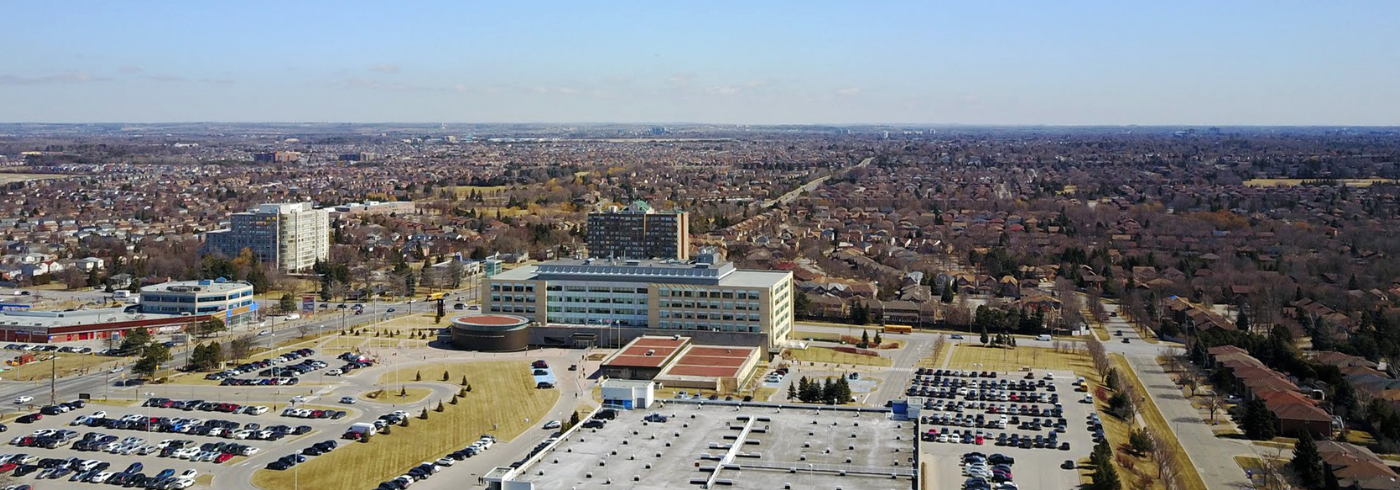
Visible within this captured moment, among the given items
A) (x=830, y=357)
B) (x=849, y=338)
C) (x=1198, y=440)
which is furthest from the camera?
(x=849, y=338)

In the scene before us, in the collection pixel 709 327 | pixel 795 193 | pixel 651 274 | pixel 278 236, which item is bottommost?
pixel 709 327

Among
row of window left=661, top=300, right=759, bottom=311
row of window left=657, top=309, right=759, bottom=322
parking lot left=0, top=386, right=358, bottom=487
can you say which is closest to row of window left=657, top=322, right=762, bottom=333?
row of window left=657, top=309, right=759, bottom=322

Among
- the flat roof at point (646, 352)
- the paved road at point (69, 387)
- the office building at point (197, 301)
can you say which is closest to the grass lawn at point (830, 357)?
the flat roof at point (646, 352)

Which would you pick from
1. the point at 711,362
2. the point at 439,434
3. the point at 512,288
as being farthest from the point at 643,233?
the point at 439,434

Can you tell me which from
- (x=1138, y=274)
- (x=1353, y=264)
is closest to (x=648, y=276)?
(x=1138, y=274)

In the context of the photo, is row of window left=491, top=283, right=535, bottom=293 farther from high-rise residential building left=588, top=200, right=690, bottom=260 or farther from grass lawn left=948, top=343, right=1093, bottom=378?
high-rise residential building left=588, top=200, right=690, bottom=260

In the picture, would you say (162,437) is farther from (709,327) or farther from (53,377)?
(709,327)

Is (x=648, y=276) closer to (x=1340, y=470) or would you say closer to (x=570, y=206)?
(x=1340, y=470)
